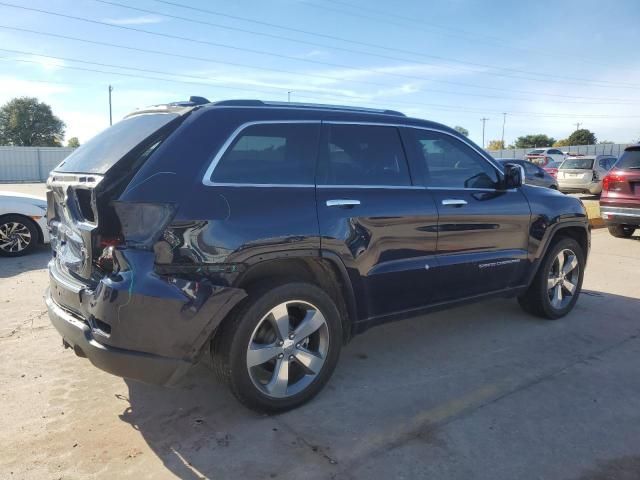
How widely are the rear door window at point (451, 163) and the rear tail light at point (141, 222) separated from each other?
210 cm

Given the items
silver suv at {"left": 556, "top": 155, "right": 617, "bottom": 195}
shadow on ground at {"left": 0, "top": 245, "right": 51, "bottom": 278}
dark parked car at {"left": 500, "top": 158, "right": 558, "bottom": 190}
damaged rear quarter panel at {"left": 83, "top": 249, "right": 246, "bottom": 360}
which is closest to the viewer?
damaged rear quarter panel at {"left": 83, "top": 249, "right": 246, "bottom": 360}

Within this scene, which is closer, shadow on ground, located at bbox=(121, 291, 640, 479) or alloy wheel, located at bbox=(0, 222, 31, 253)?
shadow on ground, located at bbox=(121, 291, 640, 479)

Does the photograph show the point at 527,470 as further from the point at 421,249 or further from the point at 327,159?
the point at 327,159

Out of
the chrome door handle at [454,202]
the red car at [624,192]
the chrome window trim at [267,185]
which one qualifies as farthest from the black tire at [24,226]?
the red car at [624,192]

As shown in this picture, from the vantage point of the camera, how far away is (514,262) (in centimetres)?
464

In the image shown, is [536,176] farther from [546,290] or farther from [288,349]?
[288,349]

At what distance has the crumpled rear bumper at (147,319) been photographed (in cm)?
273

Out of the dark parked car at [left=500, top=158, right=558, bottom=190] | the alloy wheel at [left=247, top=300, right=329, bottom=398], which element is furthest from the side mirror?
the dark parked car at [left=500, top=158, right=558, bottom=190]

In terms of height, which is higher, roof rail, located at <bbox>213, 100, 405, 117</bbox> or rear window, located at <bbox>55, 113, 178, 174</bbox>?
roof rail, located at <bbox>213, 100, 405, 117</bbox>

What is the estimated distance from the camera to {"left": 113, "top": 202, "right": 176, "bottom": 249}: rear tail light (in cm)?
277

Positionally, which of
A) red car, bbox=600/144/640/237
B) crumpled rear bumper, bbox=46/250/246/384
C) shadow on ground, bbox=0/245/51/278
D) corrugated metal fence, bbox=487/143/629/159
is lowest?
shadow on ground, bbox=0/245/51/278

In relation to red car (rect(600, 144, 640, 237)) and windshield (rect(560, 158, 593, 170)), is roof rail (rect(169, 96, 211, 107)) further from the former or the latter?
windshield (rect(560, 158, 593, 170))

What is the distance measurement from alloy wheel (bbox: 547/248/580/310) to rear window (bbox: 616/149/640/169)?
5.23 meters

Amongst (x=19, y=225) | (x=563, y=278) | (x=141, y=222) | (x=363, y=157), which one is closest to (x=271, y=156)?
(x=363, y=157)
